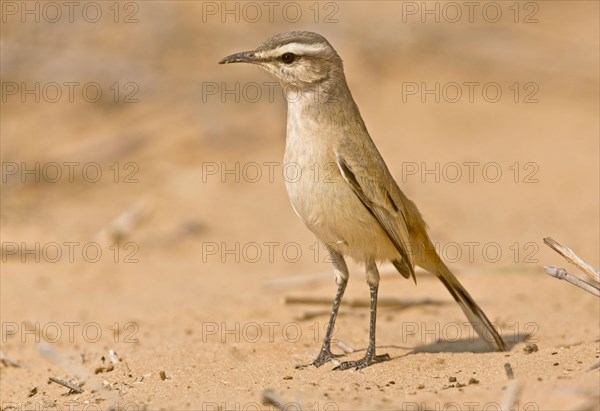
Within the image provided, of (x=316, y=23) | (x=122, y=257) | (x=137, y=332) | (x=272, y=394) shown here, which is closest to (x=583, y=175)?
(x=316, y=23)

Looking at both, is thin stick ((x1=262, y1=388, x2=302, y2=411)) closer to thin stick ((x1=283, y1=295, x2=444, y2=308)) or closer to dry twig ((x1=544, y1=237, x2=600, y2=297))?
dry twig ((x1=544, y1=237, x2=600, y2=297))

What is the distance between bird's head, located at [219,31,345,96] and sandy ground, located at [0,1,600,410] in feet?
6.84

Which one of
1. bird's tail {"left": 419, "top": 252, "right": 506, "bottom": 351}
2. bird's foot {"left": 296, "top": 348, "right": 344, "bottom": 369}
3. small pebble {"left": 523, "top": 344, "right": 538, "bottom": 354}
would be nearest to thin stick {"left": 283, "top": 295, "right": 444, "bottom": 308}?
bird's tail {"left": 419, "top": 252, "right": 506, "bottom": 351}

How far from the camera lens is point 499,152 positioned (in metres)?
14.7

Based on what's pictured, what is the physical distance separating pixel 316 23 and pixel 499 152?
3.99 m

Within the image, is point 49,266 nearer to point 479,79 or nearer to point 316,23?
point 316,23

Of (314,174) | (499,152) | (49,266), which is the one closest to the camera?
(314,174)

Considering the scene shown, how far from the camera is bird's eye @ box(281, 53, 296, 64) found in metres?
7.13

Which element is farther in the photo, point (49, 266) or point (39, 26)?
point (39, 26)

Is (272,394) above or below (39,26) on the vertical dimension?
below

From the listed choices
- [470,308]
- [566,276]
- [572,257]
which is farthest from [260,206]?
[566,276]

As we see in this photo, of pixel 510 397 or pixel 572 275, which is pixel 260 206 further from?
pixel 510 397

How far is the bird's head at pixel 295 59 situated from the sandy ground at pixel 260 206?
208 centimetres

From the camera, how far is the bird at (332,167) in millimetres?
6910
